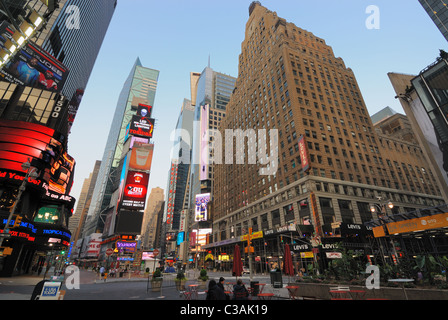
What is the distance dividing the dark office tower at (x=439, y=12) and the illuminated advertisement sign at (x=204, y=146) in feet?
320

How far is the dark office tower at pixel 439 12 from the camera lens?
51156mm

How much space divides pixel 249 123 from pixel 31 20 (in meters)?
63.6

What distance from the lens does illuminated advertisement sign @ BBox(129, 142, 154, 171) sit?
64000 millimetres

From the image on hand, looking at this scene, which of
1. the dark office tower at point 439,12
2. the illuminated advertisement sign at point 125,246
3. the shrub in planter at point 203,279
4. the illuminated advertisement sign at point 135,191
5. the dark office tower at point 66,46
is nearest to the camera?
the shrub in planter at point 203,279

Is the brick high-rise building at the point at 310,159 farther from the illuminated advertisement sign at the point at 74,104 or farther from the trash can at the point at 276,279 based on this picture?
the illuminated advertisement sign at the point at 74,104

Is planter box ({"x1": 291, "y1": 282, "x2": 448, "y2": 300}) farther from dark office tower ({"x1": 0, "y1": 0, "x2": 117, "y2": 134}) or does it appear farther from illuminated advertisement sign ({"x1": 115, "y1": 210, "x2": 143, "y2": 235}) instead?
illuminated advertisement sign ({"x1": 115, "y1": 210, "x2": 143, "y2": 235})

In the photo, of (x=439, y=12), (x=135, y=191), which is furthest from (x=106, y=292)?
(x=439, y=12)

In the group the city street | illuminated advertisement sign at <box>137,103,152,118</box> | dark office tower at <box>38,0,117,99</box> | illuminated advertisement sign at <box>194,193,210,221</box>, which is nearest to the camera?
the city street

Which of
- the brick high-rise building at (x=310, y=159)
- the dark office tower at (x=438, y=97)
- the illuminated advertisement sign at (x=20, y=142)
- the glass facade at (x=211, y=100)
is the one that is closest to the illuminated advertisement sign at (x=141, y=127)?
the brick high-rise building at (x=310, y=159)

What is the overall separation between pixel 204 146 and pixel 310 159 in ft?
286

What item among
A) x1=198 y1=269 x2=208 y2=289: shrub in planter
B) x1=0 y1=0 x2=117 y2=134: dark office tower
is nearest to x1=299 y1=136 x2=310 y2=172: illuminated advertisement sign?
x1=198 y1=269 x2=208 y2=289: shrub in planter

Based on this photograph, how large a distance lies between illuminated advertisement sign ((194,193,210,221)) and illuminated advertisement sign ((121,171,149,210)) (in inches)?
1448

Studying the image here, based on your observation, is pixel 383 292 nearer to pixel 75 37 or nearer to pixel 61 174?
pixel 61 174
